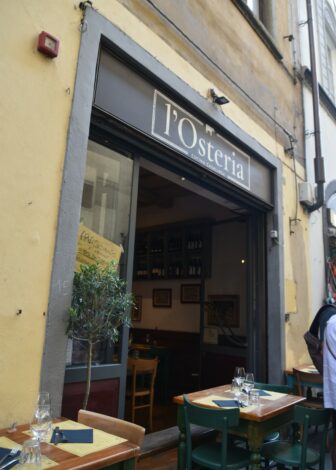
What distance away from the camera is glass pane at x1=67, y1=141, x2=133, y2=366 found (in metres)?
3.10

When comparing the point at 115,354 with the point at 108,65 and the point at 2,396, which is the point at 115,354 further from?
the point at 108,65

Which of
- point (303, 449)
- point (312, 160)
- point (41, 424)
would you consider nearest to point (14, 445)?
point (41, 424)

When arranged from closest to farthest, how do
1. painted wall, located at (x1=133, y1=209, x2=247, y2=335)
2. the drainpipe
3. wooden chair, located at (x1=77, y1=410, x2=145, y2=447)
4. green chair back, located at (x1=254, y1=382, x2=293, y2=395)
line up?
wooden chair, located at (x1=77, y1=410, x2=145, y2=447)
green chair back, located at (x1=254, y1=382, x2=293, y2=395)
the drainpipe
painted wall, located at (x1=133, y1=209, x2=247, y2=335)

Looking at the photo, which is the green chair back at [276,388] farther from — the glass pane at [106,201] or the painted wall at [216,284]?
the painted wall at [216,284]

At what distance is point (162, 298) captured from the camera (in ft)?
26.3

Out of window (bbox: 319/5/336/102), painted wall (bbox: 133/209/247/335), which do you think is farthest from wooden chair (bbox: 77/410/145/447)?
window (bbox: 319/5/336/102)

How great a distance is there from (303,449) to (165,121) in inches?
117

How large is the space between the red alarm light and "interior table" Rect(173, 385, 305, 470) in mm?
2659

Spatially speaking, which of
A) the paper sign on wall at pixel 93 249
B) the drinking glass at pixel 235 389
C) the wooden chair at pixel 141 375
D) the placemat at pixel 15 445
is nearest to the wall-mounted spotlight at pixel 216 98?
the paper sign on wall at pixel 93 249

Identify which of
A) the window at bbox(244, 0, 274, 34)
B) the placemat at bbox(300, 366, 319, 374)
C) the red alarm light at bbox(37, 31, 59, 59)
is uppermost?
the window at bbox(244, 0, 274, 34)

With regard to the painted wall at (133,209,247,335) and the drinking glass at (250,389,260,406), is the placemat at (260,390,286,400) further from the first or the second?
the painted wall at (133,209,247,335)

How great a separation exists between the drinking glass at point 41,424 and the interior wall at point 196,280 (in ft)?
16.6

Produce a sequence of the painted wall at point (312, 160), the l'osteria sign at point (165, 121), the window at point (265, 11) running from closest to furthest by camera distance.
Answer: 1. the l'osteria sign at point (165, 121)
2. the window at point (265, 11)
3. the painted wall at point (312, 160)

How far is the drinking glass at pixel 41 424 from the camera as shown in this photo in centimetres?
192
